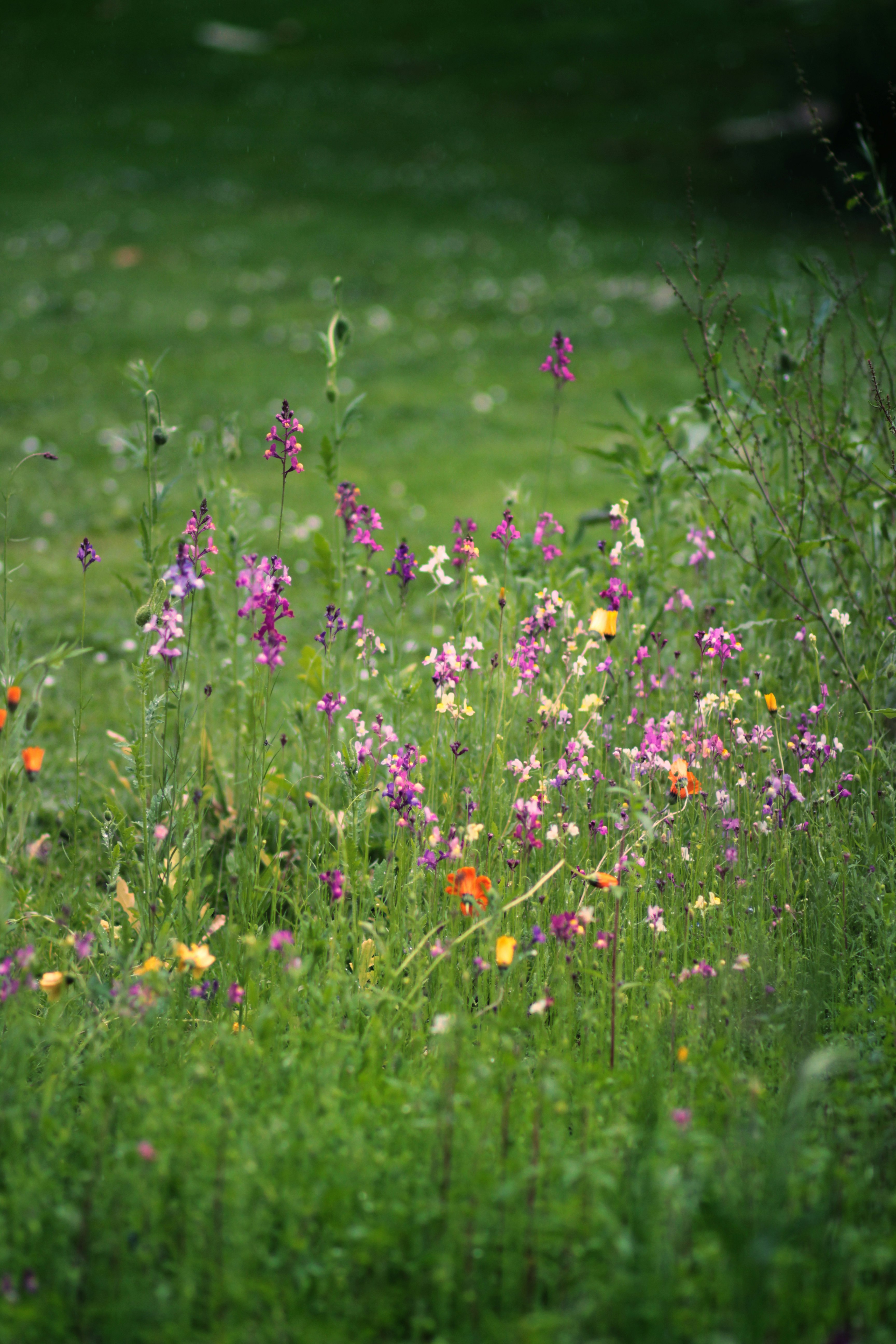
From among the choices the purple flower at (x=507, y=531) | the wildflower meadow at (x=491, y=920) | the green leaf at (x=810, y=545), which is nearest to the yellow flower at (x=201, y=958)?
the wildflower meadow at (x=491, y=920)

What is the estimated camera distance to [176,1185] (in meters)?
1.92

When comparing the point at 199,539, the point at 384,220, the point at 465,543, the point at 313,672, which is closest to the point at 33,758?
the point at 199,539

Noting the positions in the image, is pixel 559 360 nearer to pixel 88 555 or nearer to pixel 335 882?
pixel 88 555

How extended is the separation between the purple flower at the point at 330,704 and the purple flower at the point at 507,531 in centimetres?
59

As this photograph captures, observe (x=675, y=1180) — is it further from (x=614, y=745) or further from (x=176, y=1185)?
(x=614, y=745)

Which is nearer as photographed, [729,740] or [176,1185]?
[176,1185]

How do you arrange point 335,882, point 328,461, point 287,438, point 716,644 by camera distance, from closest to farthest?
point 335,882 < point 287,438 < point 716,644 < point 328,461

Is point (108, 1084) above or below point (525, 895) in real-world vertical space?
below

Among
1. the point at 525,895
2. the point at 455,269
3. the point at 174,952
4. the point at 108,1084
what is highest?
the point at 525,895

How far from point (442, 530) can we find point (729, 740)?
4.11 meters

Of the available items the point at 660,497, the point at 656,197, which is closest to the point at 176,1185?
the point at 660,497

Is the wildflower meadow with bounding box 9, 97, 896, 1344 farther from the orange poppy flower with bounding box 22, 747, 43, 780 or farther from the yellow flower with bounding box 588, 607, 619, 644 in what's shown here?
the yellow flower with bounding box 588, 607, 619, 644

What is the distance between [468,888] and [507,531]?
1.15 meters

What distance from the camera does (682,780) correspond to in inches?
111
